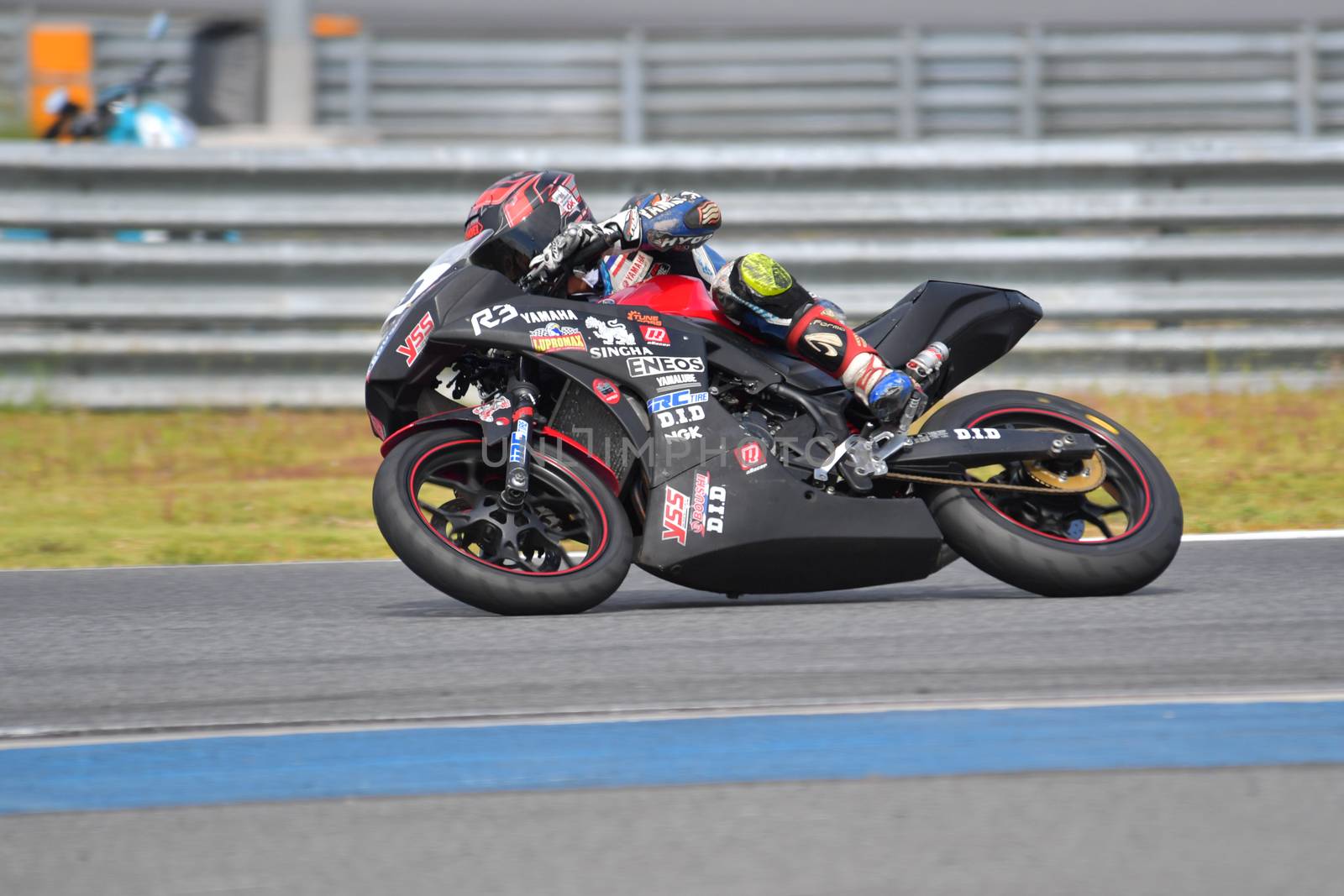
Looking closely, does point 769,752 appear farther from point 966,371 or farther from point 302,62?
point 302,62

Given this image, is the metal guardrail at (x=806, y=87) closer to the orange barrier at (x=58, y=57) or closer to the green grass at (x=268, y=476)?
the orange barrier at (x=58, y=57)

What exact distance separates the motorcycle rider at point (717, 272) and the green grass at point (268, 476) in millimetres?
2093

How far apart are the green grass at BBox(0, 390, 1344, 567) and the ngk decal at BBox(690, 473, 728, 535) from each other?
7.24ft

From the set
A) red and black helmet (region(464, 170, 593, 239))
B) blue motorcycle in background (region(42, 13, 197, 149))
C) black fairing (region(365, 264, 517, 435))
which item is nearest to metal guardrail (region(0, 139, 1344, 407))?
blue motorcycle in background (region(42, 13, 197, 149))

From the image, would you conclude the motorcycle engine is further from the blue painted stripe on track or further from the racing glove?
the blue painted stripe on track

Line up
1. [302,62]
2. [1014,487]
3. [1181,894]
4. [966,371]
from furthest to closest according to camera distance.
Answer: [302,62]
[966,371]
[1014,487]
[1181,894]

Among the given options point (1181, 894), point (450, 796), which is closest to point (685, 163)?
point (450, 796)

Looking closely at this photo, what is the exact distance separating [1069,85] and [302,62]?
6332 millimetres

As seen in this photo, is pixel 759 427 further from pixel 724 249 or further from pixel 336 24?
pixel 336 24

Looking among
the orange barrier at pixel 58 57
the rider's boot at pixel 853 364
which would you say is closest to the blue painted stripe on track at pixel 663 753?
the rider's boot at pixel 853 364

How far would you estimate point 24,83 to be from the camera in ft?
56.8

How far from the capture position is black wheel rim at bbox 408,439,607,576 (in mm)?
5062

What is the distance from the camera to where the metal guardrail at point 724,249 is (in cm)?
956

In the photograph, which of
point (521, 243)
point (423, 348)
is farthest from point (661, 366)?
point (423, 348)
